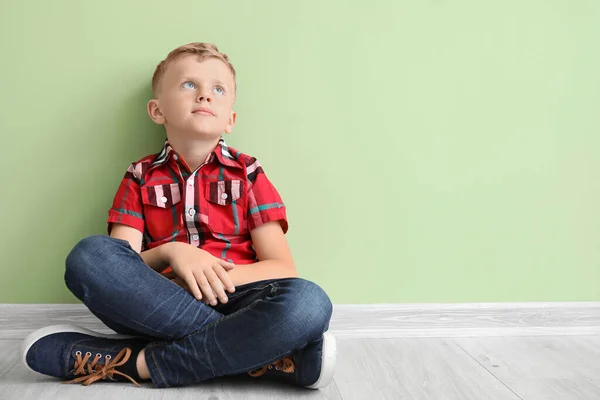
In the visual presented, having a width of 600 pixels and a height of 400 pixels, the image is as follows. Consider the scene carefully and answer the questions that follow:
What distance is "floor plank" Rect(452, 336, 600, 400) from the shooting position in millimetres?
1098

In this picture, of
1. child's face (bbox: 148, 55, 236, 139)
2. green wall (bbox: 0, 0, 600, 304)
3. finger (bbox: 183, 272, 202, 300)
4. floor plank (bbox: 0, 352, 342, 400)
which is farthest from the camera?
green wall (bbox: 0, 0, 600, 304)

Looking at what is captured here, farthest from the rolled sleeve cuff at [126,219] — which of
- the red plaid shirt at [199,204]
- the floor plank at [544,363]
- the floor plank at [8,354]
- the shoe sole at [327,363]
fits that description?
the floor plank at [544,363]

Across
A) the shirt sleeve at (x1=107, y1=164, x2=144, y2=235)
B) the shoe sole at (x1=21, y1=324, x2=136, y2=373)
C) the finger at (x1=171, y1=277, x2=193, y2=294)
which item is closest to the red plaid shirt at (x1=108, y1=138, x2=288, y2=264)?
the shirt sleeve at (x1=107, y1=164, x2=144, y2=235)

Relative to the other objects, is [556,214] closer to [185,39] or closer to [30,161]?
[185,39]

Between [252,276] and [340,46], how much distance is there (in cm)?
56

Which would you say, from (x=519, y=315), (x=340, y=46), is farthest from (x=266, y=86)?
(x=519, y=315)

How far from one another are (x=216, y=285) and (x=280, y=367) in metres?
0.18

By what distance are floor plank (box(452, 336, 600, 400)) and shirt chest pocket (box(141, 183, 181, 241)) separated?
26.6 inches

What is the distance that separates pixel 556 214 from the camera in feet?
4.89

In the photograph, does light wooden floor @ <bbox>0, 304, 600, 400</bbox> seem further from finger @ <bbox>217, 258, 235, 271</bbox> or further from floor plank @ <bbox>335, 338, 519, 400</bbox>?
finger @ <bbox>217, 258, 235, 271</bbox>

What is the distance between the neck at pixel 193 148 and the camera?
1.29 m

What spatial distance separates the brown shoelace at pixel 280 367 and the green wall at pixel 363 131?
372 millimetres

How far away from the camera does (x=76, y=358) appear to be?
3.55 ft

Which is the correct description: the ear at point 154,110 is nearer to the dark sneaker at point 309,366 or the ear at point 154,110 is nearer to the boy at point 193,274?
the boy at point 193,274
